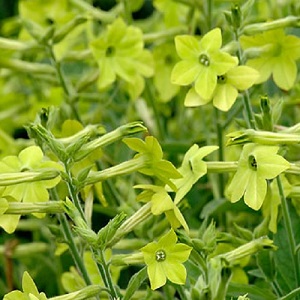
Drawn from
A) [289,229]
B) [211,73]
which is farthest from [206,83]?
[289,229]

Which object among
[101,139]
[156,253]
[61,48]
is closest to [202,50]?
[101,139]

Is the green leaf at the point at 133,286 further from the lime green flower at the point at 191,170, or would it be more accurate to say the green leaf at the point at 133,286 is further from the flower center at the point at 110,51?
the flower center at the point at 110,51

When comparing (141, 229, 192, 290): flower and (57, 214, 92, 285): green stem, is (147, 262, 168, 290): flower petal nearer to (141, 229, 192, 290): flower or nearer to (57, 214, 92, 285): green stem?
(141, 229, 192, 290): flower

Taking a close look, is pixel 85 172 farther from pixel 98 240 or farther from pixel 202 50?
pixel 202 50

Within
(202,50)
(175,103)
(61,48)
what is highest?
(202,50)

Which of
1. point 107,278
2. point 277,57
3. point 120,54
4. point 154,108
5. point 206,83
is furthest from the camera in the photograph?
point 154,108

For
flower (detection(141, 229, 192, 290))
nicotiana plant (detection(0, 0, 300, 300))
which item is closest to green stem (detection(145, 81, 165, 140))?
nicotiana plant (detection(0, 0, 300, 300))

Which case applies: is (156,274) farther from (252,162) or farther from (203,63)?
(203,63)
